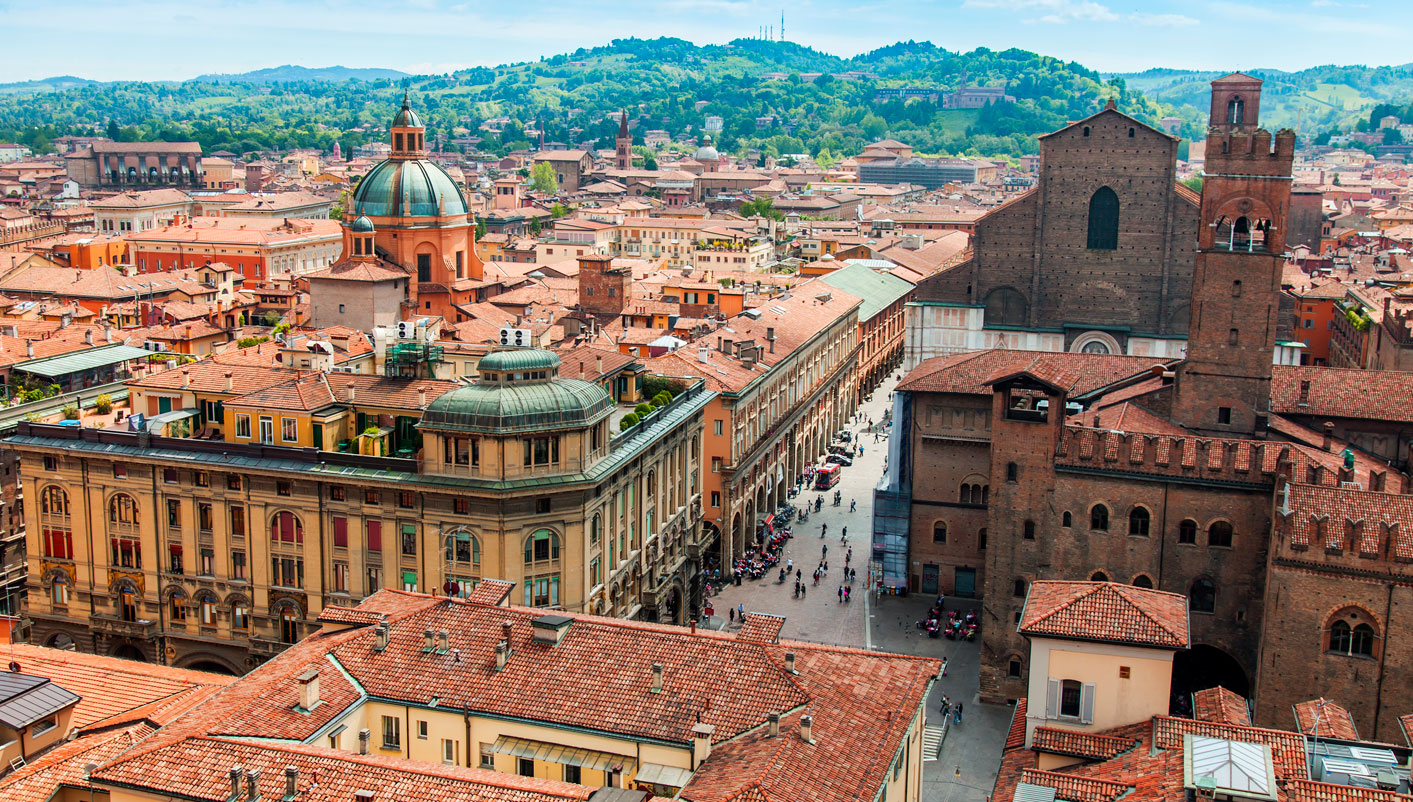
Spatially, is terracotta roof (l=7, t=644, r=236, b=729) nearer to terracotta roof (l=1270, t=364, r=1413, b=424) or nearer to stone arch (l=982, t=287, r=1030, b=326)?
terracotta roof (l=1270, t=364, r=1413, b=424)

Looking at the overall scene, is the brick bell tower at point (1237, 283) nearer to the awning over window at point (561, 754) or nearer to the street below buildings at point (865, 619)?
the street below buildings at point (865, 619)

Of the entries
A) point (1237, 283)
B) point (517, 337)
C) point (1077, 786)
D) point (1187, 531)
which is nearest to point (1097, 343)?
point (1237, 283)

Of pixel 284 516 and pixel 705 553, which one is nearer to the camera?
pixel 284 516

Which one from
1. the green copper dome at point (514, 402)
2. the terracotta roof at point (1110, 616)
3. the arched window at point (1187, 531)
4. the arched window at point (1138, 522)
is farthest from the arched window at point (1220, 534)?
the green copper dome at point (514, 402)

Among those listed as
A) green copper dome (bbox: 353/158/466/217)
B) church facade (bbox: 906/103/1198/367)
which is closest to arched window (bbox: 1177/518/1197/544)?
church facade (bbox: 906/103/1198/367)

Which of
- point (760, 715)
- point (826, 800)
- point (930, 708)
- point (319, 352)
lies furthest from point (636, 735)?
point (319, 352)

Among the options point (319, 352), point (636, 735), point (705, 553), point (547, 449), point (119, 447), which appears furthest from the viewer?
point (705, 553)

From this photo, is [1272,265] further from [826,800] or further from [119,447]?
[119,447]
